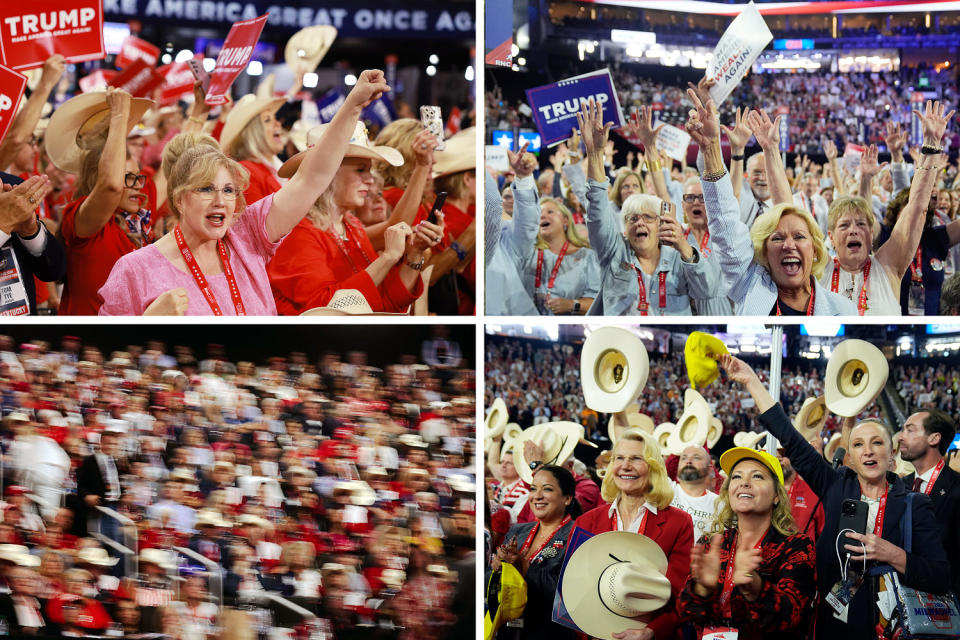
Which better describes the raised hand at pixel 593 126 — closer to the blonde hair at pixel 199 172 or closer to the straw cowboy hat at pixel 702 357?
the straw cowboy hat at pixel 702 357

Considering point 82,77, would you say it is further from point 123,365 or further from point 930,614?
point 930,614

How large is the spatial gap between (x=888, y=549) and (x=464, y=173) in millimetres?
1614

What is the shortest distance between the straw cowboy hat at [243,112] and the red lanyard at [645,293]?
1134 mm

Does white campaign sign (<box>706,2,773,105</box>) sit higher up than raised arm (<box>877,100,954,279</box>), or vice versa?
white campaign sign (<box>706,2,773,105</box>)

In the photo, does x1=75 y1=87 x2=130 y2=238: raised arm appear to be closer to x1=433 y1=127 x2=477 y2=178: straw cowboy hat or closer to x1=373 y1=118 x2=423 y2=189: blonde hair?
x1=373 y1=118 x2=423 y2=189: blonde hair

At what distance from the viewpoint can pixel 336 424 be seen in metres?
2.73

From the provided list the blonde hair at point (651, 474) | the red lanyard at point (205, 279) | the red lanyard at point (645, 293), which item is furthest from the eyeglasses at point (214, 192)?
the blonde hair at point (651, 474)

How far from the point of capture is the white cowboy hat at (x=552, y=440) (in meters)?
2.73

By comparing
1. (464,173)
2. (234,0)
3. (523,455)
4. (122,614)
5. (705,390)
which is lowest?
(122,614)

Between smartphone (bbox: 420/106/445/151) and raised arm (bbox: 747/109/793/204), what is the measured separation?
88 centimetres

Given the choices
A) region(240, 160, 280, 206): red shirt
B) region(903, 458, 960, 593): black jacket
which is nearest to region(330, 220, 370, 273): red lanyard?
region(240, 160, 280, 206): red shirt

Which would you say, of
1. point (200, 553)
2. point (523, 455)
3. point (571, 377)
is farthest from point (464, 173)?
point (200, 553)

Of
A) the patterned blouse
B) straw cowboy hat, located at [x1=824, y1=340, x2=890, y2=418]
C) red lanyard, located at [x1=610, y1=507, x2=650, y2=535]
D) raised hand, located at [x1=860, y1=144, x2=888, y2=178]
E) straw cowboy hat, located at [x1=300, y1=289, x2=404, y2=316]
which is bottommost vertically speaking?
the patterned blouse

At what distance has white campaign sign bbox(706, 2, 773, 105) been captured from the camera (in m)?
2.68
